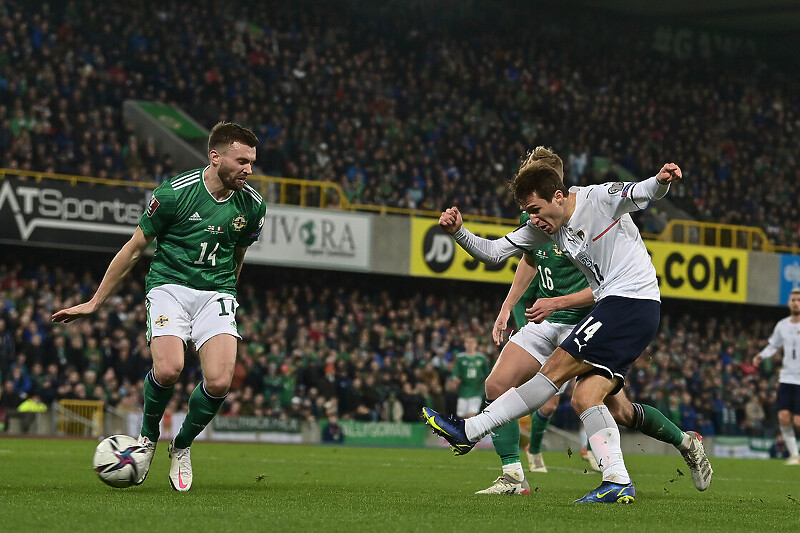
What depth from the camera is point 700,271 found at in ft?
102

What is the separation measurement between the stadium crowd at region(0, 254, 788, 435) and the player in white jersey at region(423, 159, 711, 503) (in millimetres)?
14998

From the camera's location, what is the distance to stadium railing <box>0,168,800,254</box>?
24250mm

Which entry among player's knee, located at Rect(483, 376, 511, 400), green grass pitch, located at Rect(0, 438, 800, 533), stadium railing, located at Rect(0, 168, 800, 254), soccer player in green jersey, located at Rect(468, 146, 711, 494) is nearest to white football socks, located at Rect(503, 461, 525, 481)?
soccer player in green jersey, located at Rect(468, 146, 711, 494)

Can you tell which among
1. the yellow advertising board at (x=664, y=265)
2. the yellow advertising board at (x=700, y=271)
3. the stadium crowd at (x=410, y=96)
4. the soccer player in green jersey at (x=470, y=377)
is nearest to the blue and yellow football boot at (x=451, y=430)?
the soccer player in green jersey at (x=470, y=377)

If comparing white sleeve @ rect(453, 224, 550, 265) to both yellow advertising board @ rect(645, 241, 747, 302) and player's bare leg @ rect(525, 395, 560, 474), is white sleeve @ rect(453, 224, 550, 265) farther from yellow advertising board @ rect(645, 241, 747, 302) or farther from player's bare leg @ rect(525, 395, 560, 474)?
yellow advertising board @ rect(645, 241, 747, 302)

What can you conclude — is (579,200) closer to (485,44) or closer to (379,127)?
(379,127)

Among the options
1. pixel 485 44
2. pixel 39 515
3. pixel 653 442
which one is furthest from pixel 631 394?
pixel 39 515


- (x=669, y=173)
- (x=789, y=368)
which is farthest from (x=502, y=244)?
(x=789, y=368)

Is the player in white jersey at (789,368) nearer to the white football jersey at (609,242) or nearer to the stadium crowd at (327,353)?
the stadium crowd at (327,353)

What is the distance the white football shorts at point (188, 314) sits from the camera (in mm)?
7781

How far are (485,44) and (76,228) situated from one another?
16.9m

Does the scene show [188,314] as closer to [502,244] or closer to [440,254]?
[502,244]

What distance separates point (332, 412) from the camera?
905 inches

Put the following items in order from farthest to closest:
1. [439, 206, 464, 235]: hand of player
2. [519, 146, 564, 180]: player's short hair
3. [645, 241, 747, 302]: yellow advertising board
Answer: [645, 241, 747, 302]: yellow advertising board, [519, 146, 564, 180]: player's short hair, [439, 206, 464, 235]: hand of player
